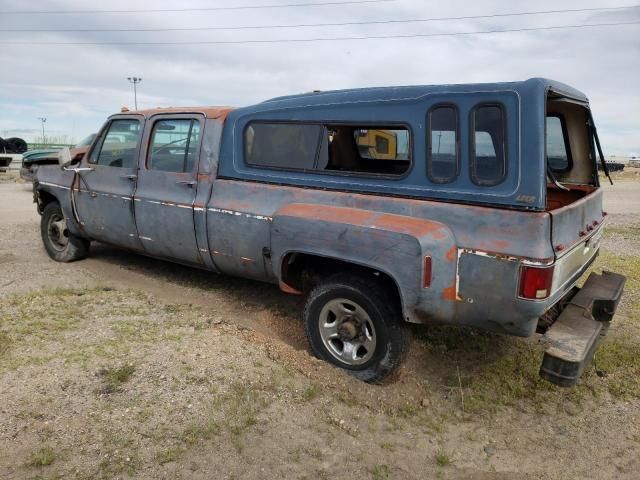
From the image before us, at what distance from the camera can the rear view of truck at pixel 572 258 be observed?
9.28 ft

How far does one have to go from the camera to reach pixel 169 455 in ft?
8.66

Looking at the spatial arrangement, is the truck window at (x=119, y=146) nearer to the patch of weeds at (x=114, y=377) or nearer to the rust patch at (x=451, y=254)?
the patch of weeds at (x=114, y=377)

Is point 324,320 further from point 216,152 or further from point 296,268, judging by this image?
point 216,152

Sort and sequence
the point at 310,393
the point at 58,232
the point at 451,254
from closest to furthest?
the point at 451,254, the point at 310,393, the point at 58,232

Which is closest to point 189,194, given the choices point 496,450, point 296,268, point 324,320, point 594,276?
point 296,268

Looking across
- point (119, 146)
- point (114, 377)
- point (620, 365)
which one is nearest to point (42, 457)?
point (114, 377)

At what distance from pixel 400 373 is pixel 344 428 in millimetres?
829

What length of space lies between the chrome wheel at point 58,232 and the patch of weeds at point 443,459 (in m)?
5.18

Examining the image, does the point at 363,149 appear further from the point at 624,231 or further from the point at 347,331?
the point at 624,231

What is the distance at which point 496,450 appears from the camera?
114 inches

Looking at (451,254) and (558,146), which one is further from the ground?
(558,146)

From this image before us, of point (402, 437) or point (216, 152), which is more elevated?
point (216, 152)

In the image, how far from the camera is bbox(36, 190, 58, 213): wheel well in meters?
6.29

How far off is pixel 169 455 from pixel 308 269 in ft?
5.49
